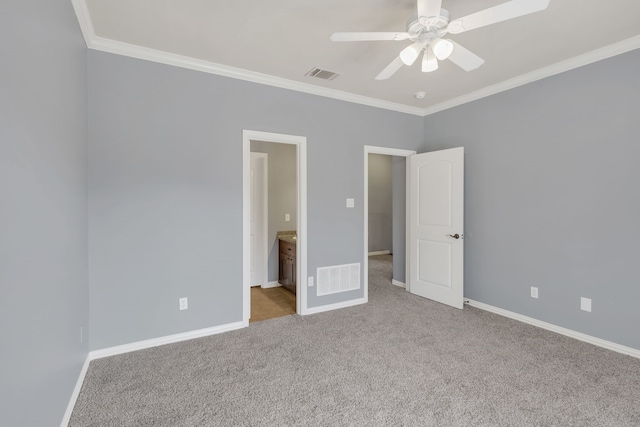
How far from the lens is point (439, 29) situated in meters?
1.99

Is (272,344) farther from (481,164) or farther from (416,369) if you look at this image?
(481,164)

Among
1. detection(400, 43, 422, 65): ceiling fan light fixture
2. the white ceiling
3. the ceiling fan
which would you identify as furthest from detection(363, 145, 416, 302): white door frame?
detection(400, 43, 422, 65): ceiling fan light fixture

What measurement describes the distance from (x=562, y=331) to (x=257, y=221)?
Result: 13.3ft

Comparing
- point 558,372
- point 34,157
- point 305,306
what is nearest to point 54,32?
point 34,157

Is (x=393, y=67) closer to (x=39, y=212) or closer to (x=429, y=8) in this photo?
(x=429, y=8)

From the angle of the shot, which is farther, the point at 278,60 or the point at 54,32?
the point at 278,60

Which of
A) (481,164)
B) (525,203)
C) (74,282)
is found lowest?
(74,282)

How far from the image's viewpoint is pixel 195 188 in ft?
9.91

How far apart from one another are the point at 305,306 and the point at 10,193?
2.95 metres

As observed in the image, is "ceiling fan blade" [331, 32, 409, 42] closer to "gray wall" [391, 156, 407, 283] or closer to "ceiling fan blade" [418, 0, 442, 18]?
"ceiling fan blade" [418, 0, 442, 18]

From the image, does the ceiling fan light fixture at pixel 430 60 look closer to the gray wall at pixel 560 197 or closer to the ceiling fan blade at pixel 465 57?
the ceiling fan blade at pixel 465 57

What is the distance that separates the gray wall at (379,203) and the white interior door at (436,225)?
344cm

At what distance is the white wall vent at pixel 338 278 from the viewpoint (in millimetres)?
3785

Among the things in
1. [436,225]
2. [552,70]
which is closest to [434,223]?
[436,225]
